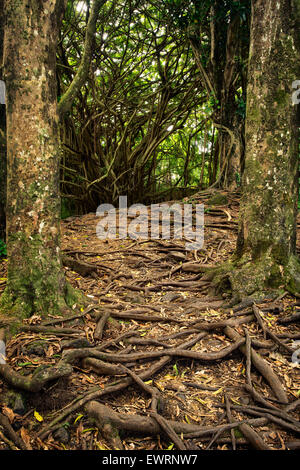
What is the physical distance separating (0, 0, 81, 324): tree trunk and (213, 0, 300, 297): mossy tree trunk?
1907 mm

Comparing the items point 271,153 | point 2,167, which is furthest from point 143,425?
point 2,167

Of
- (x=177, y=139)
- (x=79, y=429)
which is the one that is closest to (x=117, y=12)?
(x=177, y=139)

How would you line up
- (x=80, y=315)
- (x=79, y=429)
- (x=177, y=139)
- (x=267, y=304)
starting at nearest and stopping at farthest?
(x=79, y=429), (x=80, y=315), (x=267, y=304), (x=177, y=139)

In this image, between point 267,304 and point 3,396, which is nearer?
point 3,396

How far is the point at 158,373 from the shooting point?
98.2 inches

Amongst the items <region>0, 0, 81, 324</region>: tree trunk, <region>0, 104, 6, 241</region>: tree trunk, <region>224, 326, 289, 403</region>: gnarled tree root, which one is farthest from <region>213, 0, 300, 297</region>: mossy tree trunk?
<region>0, 104, 6, 241</region>: tree trunk

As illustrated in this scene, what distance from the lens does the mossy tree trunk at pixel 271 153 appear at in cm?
324

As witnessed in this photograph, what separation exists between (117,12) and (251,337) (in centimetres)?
767

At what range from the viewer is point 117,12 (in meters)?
7.48

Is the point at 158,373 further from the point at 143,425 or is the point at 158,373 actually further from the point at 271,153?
the point at 271,153

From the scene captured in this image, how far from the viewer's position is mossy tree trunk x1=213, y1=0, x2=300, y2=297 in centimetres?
324

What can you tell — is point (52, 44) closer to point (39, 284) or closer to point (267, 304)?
point (39, 284)

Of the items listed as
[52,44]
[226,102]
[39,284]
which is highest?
[226,102]

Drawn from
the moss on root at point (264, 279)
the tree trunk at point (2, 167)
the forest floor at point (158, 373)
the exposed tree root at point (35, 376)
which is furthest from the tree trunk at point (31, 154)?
the moss on root at point (264, 279)
